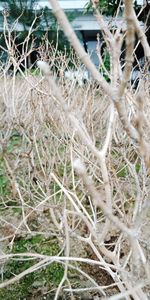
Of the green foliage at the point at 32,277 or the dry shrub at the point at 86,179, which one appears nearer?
the dry shrub at the point at 86,179

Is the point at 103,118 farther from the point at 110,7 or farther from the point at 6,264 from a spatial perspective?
the point at 110,7

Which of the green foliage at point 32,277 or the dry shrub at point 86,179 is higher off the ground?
the dry shrub at point 86,179

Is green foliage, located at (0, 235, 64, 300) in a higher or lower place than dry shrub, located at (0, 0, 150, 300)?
lower

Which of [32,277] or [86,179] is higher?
[86,179]

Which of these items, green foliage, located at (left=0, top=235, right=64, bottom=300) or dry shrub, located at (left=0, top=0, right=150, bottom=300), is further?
green foliage, located at (left=0, top=235, right=64, bottom=300)

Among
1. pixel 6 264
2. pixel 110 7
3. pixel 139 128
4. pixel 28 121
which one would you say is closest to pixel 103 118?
pixel 28 121

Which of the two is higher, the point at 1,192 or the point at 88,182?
the point at 88,182

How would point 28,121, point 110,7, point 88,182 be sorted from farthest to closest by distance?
point 110,7
point 28,121
point 88,182

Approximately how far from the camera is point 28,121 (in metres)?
3.75

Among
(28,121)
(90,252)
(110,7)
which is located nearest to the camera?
(90,252)

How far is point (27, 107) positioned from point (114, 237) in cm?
156

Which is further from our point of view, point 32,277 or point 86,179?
point 32,277

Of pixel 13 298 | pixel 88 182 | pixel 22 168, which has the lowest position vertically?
pixel 13 298

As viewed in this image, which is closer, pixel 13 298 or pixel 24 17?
pixel 13 298
